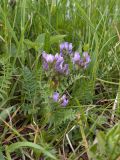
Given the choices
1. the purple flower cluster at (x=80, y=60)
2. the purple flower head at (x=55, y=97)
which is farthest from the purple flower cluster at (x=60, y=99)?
the purple flower cluster at (x=80, y=60)

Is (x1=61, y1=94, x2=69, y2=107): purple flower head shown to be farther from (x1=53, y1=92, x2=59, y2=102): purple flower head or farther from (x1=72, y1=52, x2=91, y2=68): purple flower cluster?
(x1=72, y1=52, x2=91, y2=68): purple flower cluster

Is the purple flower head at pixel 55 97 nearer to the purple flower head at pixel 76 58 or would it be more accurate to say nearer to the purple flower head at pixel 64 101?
the purple flower head at pixel 64 101

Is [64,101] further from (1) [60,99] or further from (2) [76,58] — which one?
(2) [76,58]

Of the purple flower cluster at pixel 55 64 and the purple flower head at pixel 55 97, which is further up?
the purple flower cluster at pixel 55 64

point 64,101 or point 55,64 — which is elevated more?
point 55,64

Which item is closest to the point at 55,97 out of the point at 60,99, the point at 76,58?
the point at 60,99

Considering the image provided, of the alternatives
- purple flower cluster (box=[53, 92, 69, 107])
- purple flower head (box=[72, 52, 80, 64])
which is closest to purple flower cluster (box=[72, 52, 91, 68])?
purple flower head (box=[72, 52, 80, 64])

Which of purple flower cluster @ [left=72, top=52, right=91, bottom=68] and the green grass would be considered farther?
purple flower cluster @ [left=72, top=52, right=91, bottom=68]

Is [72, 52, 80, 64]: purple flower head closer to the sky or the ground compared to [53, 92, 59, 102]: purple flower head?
closer to the sky

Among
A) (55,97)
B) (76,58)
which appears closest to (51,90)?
(55,97)
